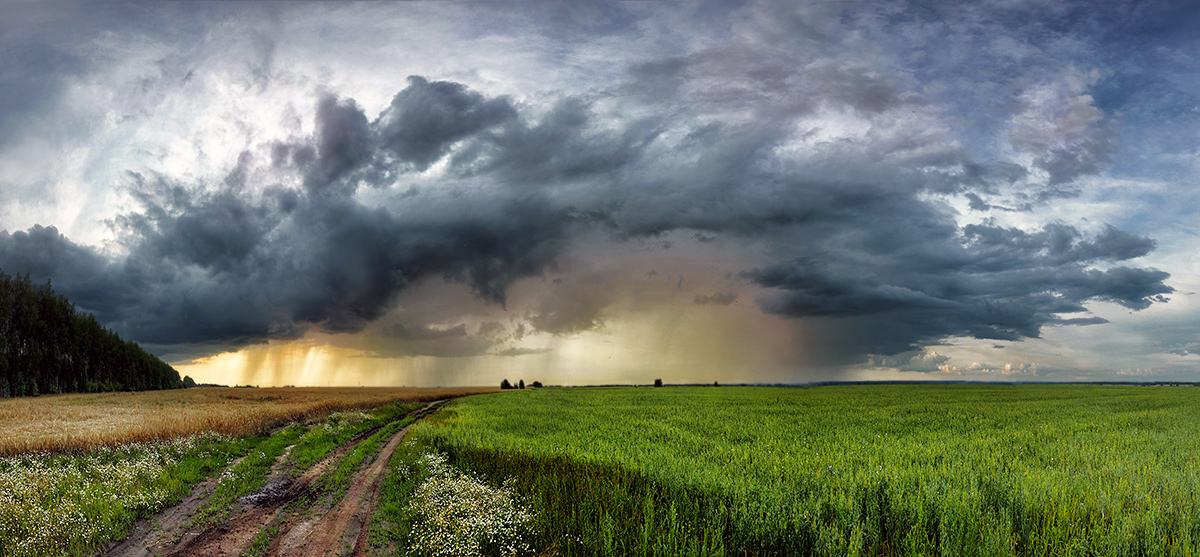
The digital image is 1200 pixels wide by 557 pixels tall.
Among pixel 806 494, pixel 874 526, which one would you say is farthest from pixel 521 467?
pixel 874 526

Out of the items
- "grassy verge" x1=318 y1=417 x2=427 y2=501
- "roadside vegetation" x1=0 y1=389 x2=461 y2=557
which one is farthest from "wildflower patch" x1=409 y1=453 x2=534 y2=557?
"grassy verge" x1=318 y1=417 x2=427 y2=501

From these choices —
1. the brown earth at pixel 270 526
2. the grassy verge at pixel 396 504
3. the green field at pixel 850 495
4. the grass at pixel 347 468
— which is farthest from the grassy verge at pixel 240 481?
the green field at pixel 850 495

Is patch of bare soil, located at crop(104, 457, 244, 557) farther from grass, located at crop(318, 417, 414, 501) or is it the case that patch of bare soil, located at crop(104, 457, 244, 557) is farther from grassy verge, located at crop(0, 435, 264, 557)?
grass, located at crop(318, 417, 414, 501)

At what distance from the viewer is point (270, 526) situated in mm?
11719

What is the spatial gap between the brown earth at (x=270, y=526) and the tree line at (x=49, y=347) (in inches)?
3566

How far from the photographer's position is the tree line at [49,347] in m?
74.9

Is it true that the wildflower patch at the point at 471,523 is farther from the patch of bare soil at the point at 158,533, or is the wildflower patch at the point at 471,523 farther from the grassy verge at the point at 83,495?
the grassy verge at the point at 83,495

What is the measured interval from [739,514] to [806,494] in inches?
75.6

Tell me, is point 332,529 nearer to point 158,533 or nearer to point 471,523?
point 158,533

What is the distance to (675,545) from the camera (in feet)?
23.6

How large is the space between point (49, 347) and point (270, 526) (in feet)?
337

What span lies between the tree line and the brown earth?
90.6 meters

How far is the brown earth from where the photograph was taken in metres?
10.3

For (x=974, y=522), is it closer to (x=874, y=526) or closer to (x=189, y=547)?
(x=874, y=526)
